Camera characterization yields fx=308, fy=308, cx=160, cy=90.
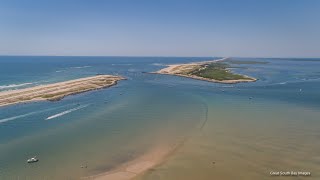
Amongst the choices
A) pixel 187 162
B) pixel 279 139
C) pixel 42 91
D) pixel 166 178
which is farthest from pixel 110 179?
pixel 42 91

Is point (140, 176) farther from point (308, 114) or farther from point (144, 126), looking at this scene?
point (308, 114)

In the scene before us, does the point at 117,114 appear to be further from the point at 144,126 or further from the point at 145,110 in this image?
the point at 144,126

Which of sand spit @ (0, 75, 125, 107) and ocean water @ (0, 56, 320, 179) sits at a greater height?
sand spit @ (0, 75, 125, 107)

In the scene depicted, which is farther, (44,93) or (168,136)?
(44,93)

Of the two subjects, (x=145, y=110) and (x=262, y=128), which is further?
(x=145, y=110)

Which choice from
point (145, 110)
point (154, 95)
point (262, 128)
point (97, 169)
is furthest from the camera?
point (154, 95)

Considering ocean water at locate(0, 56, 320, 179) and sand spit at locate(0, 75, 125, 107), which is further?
sand spit at locate(0, 75, 125, 107)

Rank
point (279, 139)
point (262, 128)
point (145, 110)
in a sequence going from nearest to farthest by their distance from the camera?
point (279, 139) < point (262, 128) < point (145, 110)

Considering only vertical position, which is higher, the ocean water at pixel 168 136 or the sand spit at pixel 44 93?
the sand spit at pixel 44 93

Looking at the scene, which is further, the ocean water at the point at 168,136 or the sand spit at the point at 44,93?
the sand spit at the point at 44,93

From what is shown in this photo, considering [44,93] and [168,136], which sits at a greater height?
[44,93]
